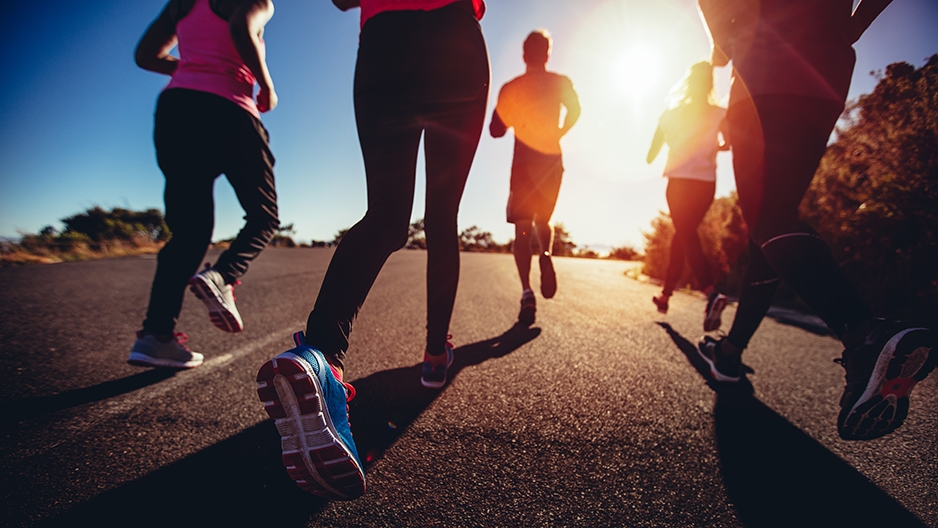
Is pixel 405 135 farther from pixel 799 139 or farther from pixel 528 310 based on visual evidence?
pixel 528 310

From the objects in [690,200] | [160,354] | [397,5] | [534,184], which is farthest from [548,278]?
[160,354]

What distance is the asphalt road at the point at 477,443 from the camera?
0.83 m

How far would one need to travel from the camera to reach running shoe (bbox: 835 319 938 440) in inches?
38.0

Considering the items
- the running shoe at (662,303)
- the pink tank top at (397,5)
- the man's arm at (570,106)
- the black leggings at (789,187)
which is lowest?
the running shoe at (662,303)

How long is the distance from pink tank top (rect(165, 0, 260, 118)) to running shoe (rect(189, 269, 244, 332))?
2.84 feet

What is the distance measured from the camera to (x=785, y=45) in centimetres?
133

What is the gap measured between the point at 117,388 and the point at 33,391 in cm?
28

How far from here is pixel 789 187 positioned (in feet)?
4.41

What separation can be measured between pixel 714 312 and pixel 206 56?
3422mm

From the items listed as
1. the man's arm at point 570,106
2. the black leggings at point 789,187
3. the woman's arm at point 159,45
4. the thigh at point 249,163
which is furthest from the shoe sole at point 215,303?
the man's arm at point 570,106

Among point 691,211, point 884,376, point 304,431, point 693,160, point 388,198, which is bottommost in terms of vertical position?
point 304,431

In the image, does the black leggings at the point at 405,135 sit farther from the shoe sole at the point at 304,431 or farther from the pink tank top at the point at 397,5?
the shoe sole at the point at 304,431

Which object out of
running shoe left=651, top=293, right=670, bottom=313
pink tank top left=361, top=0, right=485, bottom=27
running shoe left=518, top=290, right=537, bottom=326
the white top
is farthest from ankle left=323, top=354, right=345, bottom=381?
the white top

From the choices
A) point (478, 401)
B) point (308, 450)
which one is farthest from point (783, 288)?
point (308, 450)
